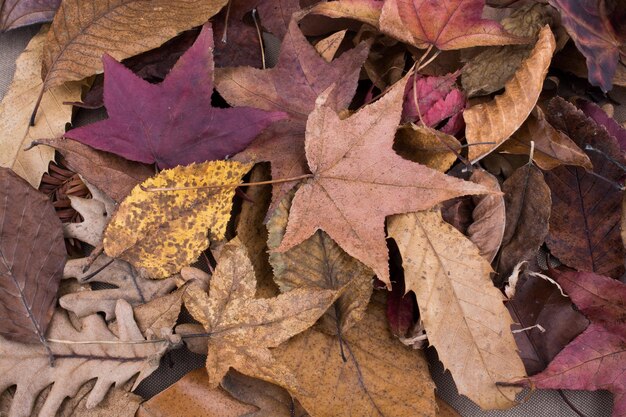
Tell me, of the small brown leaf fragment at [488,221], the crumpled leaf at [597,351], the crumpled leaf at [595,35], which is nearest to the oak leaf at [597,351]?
the crumpled leaf at [597,351]

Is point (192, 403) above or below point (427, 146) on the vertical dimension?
below

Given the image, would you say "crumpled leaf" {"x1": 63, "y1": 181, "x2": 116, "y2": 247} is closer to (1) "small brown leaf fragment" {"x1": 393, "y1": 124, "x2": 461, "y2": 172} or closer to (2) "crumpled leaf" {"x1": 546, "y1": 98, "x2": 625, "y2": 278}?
(1) "small brown leaf fragment" {"x1": 393, "y1": 124, "x2": 461, "y2": 172}

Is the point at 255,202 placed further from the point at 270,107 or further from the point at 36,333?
the point at 36,333

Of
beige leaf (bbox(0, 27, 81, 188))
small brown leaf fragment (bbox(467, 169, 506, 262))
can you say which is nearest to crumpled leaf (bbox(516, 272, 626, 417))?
small brown leaf fragment (bbox(467, 169, 506, 262))

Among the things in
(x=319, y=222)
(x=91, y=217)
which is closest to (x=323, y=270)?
(x=319, y=222)

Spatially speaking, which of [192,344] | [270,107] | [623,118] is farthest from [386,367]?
[623,118]

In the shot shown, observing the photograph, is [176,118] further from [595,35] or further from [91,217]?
[595,35]
